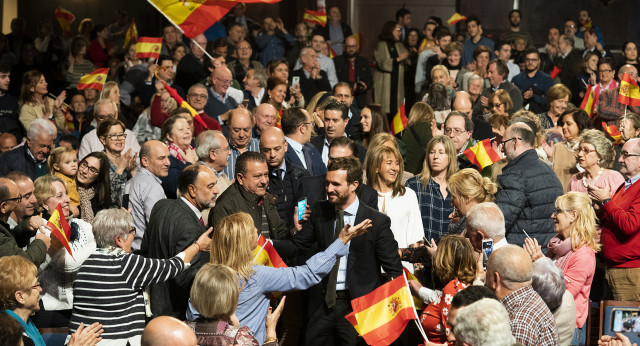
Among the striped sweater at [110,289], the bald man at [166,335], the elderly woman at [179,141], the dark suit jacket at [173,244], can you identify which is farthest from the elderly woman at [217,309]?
the elderly woman at [179,141]

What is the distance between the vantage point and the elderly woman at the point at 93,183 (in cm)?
824

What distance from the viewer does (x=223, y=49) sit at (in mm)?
13375

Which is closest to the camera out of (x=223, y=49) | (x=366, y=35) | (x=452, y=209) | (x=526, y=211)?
(x=526, y=211)

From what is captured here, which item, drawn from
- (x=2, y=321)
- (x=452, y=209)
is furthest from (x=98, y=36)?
(x=2, y=321)

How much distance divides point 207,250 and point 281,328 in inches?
55.5

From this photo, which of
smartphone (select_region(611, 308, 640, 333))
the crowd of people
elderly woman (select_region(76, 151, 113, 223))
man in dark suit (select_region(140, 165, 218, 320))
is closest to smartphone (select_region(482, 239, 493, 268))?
the crowd of people

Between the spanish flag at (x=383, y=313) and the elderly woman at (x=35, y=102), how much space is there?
681 cm

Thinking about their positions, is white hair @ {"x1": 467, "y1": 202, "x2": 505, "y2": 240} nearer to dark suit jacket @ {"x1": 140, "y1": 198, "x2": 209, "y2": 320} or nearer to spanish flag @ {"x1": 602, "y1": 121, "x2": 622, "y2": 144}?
dark suit jacket @ {"x1": 140, "y1": 198, "x2": 209, "y2": 320}

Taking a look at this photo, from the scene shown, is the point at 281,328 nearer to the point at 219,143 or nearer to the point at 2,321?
the point at 219,143

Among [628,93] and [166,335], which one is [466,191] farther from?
[628,93]

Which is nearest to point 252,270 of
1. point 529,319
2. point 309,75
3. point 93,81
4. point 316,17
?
point 529,319

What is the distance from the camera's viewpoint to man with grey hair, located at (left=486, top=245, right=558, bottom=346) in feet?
16.6

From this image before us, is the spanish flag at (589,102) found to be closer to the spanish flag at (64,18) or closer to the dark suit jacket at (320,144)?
the dark suit jacket at (320,144)

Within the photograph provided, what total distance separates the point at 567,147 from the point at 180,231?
5.05 metres
